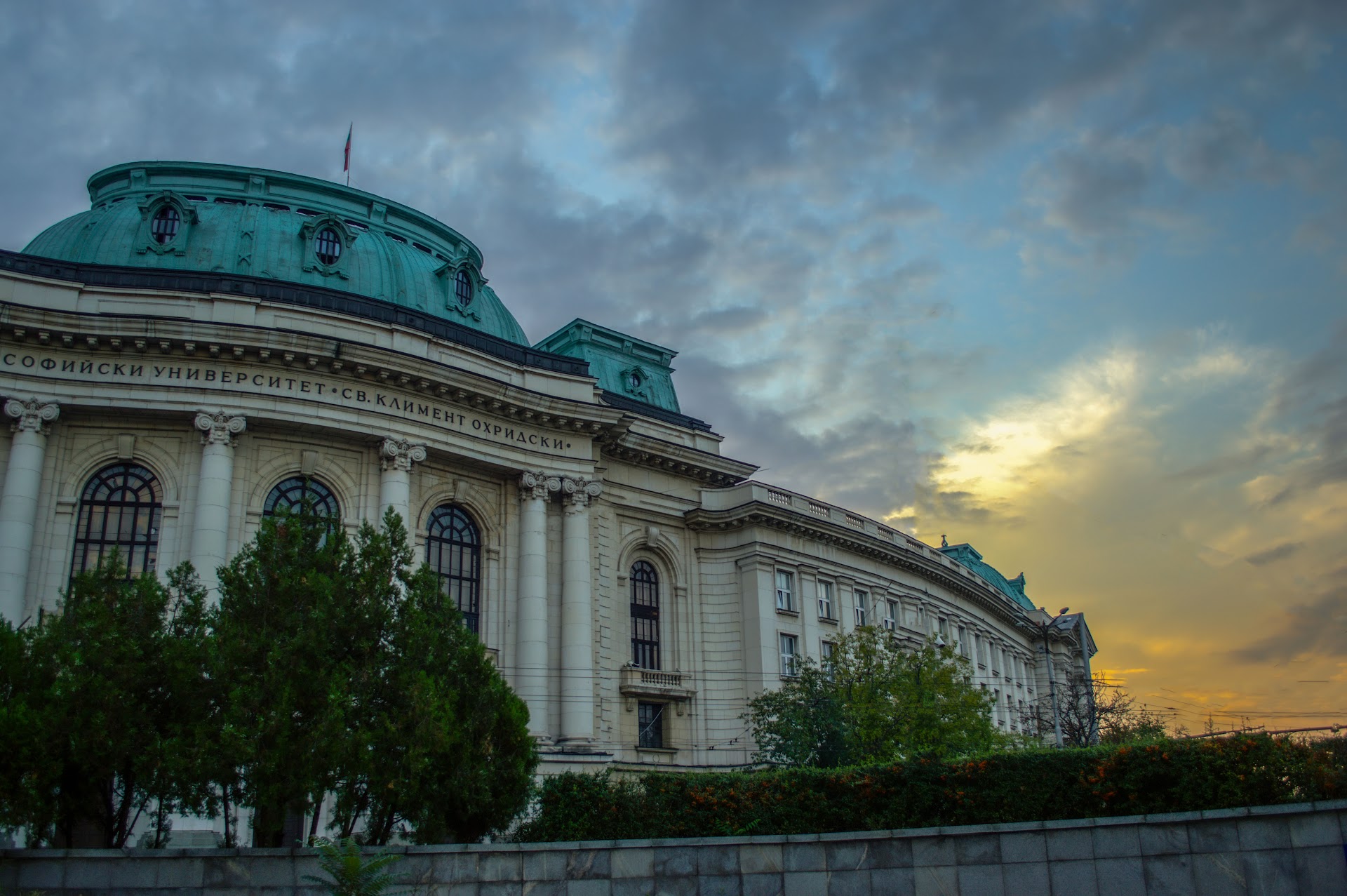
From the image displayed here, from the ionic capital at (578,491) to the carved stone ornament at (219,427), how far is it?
1285cm

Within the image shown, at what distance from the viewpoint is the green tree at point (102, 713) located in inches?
842

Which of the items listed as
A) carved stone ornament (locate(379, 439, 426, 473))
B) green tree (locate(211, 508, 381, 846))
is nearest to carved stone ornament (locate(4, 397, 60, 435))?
carved stone ornament (locate(379, 439, 426, 473))

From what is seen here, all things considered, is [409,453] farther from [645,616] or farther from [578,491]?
[645,616]

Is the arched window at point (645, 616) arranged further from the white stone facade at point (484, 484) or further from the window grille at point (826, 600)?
the window grille at point (826, 600)

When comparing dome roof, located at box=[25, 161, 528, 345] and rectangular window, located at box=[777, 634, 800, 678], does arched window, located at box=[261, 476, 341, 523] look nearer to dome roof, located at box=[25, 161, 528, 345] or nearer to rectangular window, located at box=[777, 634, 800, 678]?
dome roof, located at box=[25, 161, 528, 345]

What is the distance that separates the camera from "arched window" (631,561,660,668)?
51.0 m

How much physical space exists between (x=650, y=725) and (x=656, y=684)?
1.77m

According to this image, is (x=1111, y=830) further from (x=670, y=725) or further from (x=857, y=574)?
(x=857, y=574)

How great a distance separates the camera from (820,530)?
186 ft

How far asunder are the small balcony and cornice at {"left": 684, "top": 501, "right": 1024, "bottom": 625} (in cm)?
723

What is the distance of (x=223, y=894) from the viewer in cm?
2166

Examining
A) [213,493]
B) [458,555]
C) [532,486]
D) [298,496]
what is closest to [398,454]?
[298,496]

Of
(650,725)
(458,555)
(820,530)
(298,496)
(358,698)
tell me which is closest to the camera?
(358,698)

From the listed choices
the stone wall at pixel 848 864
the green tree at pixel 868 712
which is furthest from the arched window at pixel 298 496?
the stone wall at pixel 848 864
